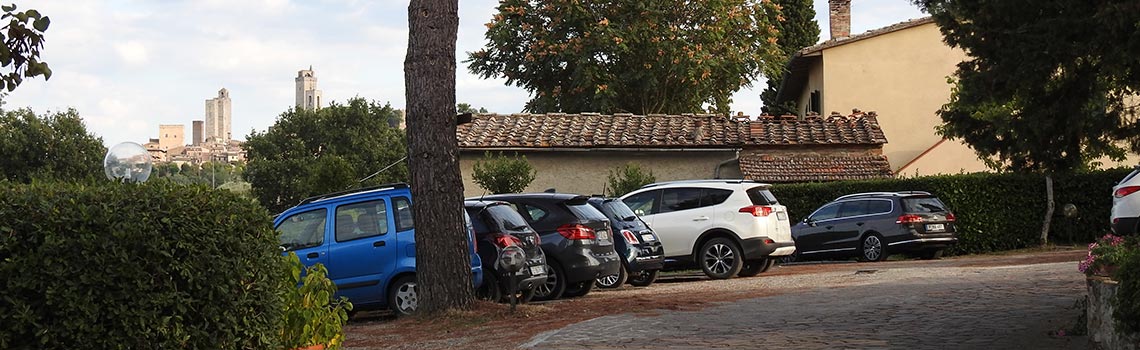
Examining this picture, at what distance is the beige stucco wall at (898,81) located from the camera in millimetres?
39750

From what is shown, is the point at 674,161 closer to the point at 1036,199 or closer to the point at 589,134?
the point at 589,134

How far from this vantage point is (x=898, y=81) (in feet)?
131

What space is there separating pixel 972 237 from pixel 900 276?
12.4m

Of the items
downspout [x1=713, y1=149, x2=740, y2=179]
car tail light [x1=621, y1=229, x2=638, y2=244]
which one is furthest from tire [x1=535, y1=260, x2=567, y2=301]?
downspout [x1=713, y1=149, x2=740, y2=179]

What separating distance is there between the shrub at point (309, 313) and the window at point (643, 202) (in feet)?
42.0

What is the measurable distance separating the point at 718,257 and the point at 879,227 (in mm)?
7170

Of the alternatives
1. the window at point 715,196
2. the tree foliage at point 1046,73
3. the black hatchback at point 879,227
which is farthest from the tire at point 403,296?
the black hatchback at point 879,227

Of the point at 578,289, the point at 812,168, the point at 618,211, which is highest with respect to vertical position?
the point at 812,168

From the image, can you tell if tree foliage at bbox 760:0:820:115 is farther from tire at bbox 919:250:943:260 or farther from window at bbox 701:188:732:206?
window at bbox 701:188:732:206

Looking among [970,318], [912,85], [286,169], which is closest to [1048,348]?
[970,318]

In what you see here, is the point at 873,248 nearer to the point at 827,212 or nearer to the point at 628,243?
the point at 827,212

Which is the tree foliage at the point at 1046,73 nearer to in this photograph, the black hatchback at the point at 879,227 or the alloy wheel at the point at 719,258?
the alloy wheel at the point at 719,258

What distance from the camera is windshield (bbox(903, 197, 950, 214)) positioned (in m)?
27.0

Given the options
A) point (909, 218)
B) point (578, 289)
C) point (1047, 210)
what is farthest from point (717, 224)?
point (1047, 210)
